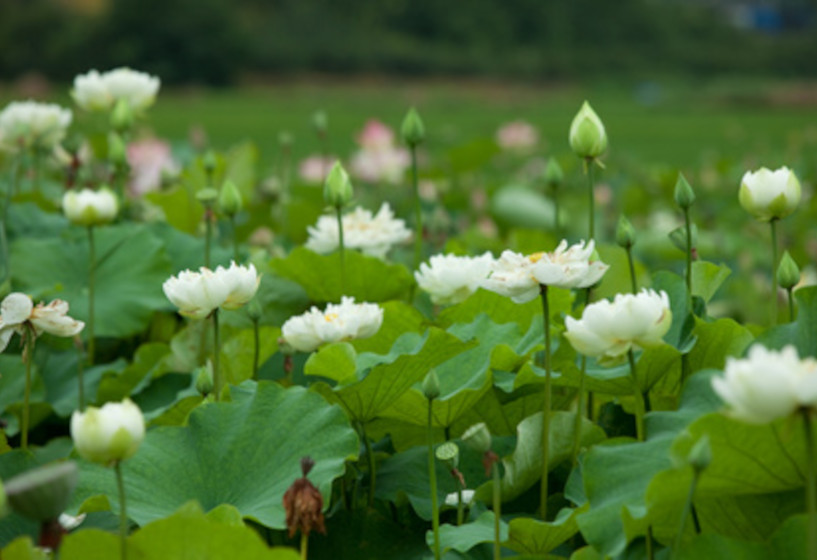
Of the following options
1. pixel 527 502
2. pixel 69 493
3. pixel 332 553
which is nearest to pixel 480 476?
pixel 527 502

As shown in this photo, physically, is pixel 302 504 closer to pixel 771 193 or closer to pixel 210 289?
pixel 210 289

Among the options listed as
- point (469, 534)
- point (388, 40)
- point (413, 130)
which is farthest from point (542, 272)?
point (388, 40)

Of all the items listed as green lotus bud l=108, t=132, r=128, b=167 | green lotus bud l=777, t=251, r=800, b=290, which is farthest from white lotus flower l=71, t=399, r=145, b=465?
green lotus bud l=108, t=132, r=128, b=167

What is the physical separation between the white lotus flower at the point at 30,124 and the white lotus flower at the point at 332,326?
0.68 meters

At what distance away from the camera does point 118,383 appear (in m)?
1.20

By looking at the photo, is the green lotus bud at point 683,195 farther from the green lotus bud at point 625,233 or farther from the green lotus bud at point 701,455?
the green lotus bud at point 701,455

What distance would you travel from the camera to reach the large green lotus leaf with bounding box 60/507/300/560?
63 cm

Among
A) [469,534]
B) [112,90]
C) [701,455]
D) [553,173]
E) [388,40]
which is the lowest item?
[469,534]

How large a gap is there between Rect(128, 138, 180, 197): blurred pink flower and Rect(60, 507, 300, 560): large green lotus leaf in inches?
62.5

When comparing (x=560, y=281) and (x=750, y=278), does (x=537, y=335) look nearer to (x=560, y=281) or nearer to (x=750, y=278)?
(x=560, y=281)

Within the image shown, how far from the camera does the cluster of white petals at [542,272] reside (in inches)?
31.0

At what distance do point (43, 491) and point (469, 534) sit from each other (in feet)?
0.98

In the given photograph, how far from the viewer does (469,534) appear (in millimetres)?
763

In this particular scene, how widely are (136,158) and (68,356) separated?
1.28 meters
